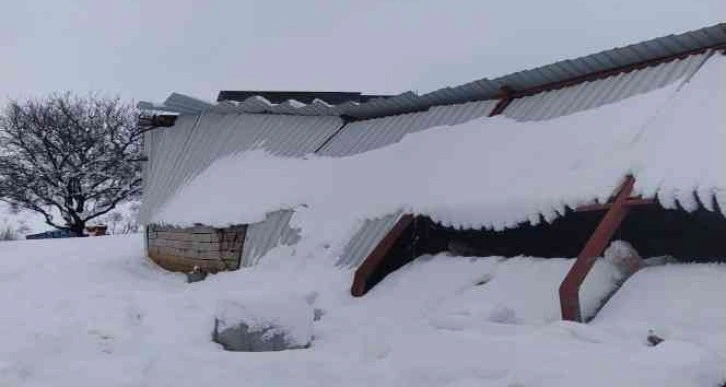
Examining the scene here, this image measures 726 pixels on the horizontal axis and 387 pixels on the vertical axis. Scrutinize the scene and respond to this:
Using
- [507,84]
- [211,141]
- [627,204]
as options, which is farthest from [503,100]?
[211,141]

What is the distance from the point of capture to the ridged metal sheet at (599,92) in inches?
335

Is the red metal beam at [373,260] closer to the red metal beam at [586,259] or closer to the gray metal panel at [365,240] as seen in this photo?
the gray metal panel at [365,240]

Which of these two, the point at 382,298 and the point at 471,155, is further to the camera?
the point at 471,155

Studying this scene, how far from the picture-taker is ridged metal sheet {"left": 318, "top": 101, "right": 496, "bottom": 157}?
1132cm

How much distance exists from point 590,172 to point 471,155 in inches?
101

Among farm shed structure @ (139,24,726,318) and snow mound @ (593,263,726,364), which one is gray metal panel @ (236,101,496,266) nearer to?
farm shed structure @ (139,24,726,318)

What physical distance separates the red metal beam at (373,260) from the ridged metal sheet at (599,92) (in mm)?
2696

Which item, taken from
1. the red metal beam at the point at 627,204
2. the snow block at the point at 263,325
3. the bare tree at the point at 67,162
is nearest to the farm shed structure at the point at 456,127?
the red metal beam at the point at 627,204

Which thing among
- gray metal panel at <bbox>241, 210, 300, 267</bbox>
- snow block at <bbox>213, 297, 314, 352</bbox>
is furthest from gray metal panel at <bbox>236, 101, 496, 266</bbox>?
snow block at <bbox>213, 297, 314, 352</bbox>

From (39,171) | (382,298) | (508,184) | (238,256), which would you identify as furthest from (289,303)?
(39,171)

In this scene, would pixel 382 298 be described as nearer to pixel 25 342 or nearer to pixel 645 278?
pixel 645 278

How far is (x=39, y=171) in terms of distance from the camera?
31.6m

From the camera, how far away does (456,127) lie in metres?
10.9

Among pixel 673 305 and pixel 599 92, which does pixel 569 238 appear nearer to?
pixel 599 92
